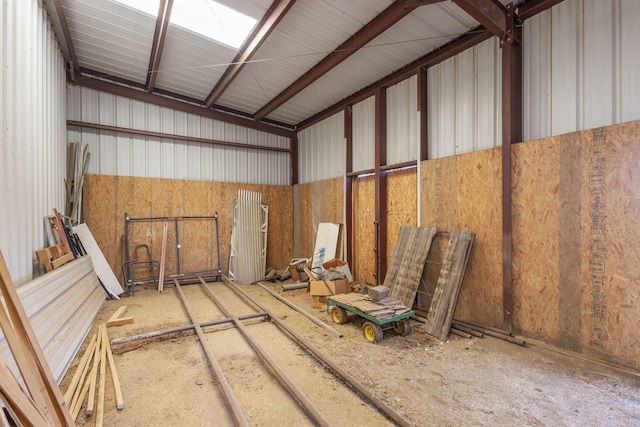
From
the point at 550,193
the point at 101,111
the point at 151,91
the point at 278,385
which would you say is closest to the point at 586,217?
the point at 550,193

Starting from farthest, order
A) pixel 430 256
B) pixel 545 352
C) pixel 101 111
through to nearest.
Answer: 1. pixel 101 111
2. pixel 430 256
3. pixel 545 352

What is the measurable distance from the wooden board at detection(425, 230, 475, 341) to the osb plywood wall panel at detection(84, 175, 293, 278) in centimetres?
514

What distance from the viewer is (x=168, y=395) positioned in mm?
2707

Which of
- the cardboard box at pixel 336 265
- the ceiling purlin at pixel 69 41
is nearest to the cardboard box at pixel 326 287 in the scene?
the cardboard box at pixel 336 265

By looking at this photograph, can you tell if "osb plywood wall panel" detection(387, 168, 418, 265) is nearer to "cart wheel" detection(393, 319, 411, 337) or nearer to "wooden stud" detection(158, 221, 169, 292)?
"cart wheel" detection(393, 319, 411, 337)

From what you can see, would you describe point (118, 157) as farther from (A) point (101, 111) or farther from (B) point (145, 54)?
(B) point (145, 54)

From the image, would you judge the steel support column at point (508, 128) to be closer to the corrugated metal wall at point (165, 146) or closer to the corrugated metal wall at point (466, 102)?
the corrugated metal wall at point (466, 102)

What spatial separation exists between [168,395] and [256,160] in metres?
6.49

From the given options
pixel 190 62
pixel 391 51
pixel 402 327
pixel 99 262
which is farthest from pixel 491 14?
pixel 99 262

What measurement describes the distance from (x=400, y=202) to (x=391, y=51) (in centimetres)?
257

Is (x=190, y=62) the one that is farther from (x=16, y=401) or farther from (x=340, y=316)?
(x=16, y=401)

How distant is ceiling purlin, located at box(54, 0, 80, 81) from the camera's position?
13.7ft

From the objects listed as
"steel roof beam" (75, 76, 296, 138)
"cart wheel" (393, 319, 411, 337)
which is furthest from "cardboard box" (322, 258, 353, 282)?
"steel roof beam" (75, 76, 296, 138)

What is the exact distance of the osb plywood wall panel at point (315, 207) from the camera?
7016mm
